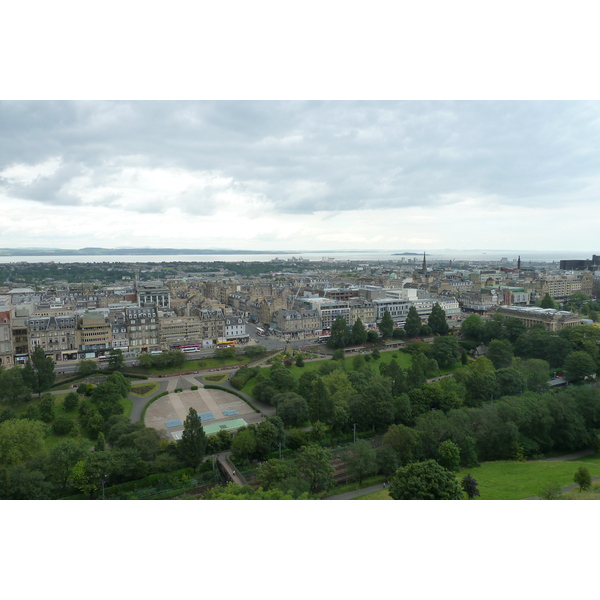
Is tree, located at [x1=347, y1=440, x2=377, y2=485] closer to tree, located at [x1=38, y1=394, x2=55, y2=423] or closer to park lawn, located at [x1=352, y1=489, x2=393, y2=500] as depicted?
park lawn, located at [x1=352, y1=489, x2=393, y2=500]

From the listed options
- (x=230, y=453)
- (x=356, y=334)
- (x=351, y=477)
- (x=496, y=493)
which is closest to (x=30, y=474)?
(x=230, y=453)

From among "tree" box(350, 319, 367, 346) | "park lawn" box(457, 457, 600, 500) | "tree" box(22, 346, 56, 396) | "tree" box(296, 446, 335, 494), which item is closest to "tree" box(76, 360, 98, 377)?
"tree" box(22, 346, 56, 396)

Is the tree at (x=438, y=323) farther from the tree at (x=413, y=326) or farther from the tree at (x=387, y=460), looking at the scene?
the tree at (x=387, y=460)

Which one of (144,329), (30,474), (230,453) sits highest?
(144,329)

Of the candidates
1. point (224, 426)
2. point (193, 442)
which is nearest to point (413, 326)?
point (224, 426)

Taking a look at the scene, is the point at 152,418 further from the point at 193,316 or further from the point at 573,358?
the point at 573,358

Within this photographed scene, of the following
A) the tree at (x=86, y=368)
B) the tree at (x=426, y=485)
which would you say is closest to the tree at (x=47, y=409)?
the tree at (x=86, y=368)

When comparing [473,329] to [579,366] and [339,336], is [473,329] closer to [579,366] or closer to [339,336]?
[579,366]
